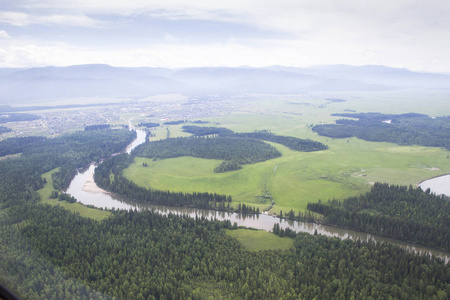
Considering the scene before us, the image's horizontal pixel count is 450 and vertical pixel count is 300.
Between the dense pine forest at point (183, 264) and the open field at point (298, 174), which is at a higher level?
the open field at point (298, 174)

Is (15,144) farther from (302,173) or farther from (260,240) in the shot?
(260,240)

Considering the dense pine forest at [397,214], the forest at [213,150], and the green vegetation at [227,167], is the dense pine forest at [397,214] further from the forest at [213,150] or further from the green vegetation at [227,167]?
the forest at [213,150]

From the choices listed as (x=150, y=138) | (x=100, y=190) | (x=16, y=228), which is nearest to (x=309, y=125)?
(x=150, y=138)

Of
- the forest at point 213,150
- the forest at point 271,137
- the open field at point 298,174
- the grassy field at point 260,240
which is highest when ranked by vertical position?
the forest at point 271,137

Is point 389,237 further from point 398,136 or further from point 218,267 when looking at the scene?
point 398,136

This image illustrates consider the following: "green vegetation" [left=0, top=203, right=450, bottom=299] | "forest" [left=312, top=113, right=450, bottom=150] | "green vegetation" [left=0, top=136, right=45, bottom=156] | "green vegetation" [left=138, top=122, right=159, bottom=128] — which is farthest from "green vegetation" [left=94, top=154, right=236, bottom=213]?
"green vegetation" [left=138, top=122, right=159, bottom=128]

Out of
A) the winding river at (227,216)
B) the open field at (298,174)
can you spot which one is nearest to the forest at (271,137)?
the open field at (298,174)

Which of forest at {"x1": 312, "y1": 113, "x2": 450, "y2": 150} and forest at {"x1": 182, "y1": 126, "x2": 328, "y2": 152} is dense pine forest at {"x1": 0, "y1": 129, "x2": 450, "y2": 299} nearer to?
forest at {"x1": 182, "y1": 126, "x2": 328, "y2": 152}

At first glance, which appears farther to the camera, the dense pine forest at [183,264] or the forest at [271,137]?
the forest at [271,137]
